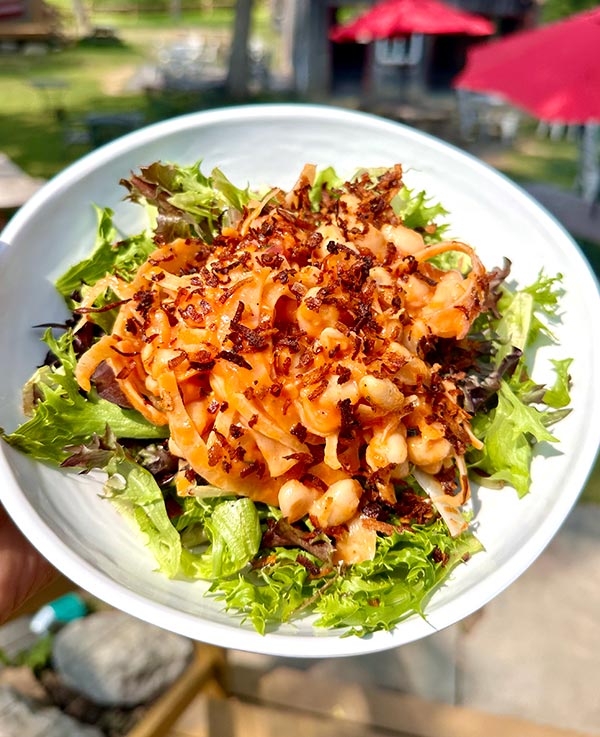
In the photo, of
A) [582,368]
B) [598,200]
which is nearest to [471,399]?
[582,368]

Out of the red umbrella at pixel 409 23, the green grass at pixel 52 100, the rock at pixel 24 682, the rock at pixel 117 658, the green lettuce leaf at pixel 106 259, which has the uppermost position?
the green lettuce leaf at pixel 106 259

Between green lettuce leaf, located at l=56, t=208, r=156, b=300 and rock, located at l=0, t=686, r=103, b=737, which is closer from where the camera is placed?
green lettuce leaf, located at l=56, t=208, r=156, b=300

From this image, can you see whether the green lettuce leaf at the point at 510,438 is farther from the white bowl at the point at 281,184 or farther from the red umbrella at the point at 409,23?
the red umbrella at the point at 409,23

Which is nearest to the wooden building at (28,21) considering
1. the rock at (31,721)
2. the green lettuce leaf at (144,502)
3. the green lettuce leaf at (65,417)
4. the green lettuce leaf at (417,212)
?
the rock at (31,721)

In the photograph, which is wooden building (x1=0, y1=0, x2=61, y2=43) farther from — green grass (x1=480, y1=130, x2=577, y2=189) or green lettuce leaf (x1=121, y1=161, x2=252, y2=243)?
green lettuce leaf (x1=121, y1=161, x2=252, y2=243)

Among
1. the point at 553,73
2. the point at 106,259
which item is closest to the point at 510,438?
the point at 106,259

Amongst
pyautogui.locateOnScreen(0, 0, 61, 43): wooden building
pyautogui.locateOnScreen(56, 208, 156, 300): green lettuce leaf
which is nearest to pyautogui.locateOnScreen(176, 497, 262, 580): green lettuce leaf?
pyautogui.locateOnScreen(56, 208, 156, 300): green lettuce leaf
